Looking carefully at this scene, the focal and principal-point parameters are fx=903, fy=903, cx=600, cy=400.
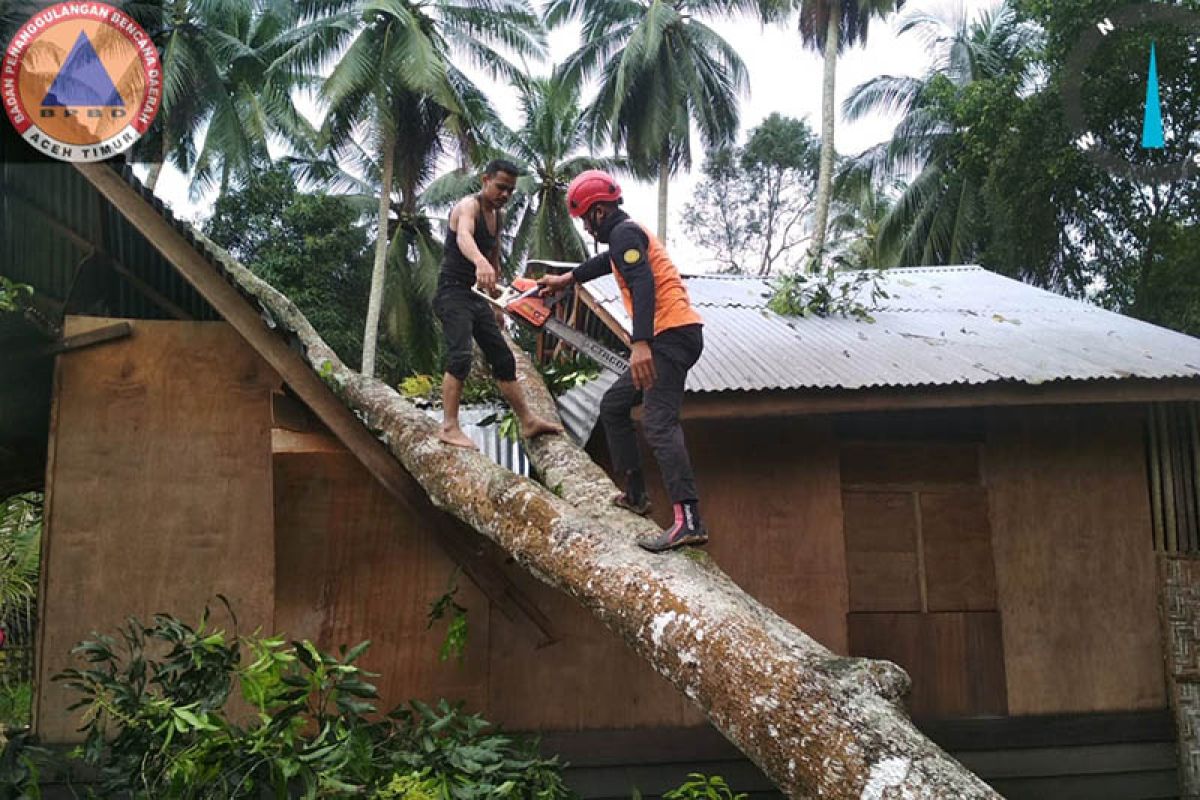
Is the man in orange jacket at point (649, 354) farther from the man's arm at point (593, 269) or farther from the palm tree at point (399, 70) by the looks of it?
the palm tree at point (399, 70)

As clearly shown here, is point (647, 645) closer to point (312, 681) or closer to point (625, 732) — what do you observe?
point (312, 681)

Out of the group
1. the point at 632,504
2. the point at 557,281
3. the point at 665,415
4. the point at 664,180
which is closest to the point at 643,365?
the point at 665,415

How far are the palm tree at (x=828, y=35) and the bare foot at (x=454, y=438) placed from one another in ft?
53.6

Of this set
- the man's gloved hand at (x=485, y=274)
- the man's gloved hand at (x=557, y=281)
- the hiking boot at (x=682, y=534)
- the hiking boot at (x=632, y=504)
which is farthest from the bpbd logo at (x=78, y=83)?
the hiking boot at (x=682, y=534)

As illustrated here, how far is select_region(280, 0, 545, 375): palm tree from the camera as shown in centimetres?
1983

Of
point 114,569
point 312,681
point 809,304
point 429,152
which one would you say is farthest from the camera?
point 429,152

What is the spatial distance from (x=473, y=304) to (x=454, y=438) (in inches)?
29.0

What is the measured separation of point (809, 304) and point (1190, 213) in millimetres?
12385

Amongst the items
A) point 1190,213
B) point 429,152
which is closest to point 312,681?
point 1190,213

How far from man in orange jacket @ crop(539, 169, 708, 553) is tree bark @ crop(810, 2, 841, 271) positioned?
16.1 metres

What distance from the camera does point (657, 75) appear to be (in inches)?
912

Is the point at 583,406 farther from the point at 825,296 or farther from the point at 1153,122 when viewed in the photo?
the point at 1153,122

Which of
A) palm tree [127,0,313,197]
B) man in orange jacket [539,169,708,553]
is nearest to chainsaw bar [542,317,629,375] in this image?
man in orange jacket [539,169,708,553]

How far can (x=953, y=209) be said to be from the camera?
22.6 m
